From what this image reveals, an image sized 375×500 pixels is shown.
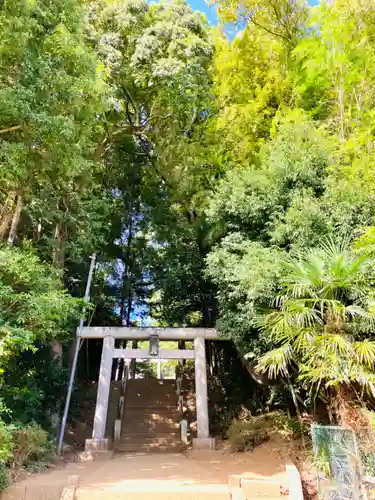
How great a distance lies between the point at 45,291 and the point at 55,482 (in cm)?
302

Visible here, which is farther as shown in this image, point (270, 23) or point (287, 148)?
point (270, 23)

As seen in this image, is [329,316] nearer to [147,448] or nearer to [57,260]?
[57,260]

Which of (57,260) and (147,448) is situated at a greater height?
(57,260)

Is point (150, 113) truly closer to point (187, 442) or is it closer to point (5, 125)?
point (5, 125)

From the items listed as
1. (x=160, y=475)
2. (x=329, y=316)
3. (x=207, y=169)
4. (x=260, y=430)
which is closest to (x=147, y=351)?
(x=260, y=430)

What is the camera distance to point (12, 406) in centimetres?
768

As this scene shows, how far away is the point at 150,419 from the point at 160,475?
188 inches

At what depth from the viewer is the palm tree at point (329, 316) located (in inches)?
197

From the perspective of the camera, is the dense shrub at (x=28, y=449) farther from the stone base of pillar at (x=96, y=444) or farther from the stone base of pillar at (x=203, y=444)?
the stone base of pillar at (x=203, y=444)

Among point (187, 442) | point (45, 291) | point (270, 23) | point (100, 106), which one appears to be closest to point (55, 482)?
point (45, 291)

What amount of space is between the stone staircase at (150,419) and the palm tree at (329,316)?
5655mm

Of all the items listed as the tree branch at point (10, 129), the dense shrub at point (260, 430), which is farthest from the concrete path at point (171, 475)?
the tree branch at point (10, 129)

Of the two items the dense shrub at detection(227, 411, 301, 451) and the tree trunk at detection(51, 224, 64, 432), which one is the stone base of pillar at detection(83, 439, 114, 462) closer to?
the tree trunk at detection(51, 224, 64, 432)

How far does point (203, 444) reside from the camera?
28.1 ft
